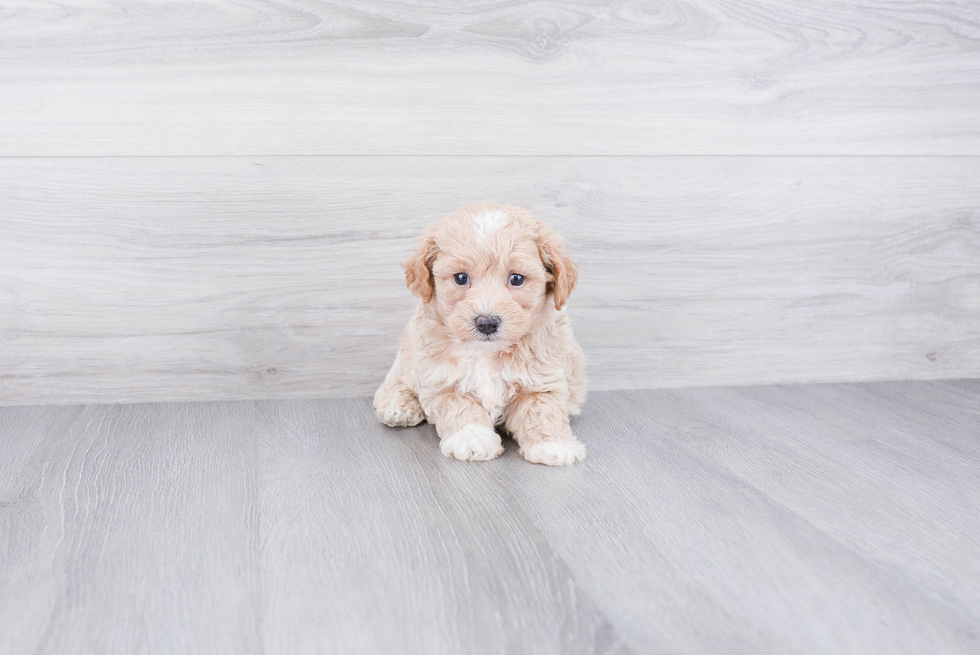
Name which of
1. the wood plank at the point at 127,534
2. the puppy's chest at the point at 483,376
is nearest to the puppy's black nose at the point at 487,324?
the puppy's chest at the point at 483,376

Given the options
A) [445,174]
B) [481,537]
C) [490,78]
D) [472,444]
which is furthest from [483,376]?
[490,78]

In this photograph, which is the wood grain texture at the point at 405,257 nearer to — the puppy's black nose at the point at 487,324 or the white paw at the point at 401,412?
the white paw at the point at 401,412

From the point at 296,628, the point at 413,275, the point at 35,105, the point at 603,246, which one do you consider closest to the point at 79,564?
the point at 296,628

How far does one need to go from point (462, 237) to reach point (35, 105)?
1.00m

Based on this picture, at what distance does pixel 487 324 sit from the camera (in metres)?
1.36

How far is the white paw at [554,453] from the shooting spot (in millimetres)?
1411

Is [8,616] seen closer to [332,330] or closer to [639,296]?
[332,330]

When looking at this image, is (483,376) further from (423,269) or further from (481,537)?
(481,537)

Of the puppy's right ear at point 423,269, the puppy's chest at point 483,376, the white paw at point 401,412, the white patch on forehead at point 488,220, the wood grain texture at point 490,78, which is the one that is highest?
the wood grain texture at point 490,78

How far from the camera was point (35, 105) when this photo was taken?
1.68 metres

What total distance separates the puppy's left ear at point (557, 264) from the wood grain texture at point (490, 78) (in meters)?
0.46

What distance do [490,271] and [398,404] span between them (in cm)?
40

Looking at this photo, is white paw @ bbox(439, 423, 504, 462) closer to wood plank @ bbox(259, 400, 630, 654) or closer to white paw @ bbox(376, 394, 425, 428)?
wood plank @ bbox(259, 400, 630, 654)

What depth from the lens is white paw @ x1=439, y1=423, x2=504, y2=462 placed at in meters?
1.43
